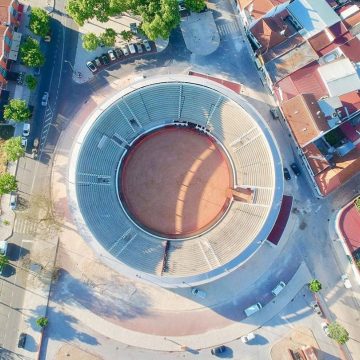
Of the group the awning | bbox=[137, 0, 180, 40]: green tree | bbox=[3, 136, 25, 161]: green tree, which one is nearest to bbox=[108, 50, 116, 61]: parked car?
bbox=[137, 0, 180, 40]: green tree

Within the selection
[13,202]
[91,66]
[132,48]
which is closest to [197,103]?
[132,48]

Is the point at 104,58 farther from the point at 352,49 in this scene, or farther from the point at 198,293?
the point at 198,293

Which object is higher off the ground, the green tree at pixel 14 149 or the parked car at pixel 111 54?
the parked car at pixel 111 54

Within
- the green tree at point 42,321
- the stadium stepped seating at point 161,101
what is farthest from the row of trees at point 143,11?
the green tree at point 42,321

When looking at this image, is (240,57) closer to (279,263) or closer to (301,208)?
(301,208)

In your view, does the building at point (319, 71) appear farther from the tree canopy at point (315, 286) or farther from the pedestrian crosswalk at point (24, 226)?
the pedestrian crosswalk at point (24, 226)
